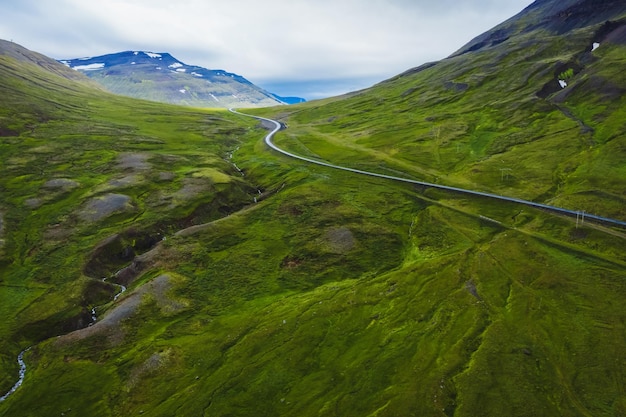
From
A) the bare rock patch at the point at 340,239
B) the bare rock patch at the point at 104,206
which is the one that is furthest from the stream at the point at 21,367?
the bare rock patch at the point at 340,239

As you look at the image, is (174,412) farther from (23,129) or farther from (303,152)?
(23,129)

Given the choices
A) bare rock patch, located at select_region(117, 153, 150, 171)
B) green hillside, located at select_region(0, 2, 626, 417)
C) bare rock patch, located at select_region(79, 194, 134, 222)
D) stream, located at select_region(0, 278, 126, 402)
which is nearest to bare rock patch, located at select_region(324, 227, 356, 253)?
green hillside, located at select_region(0, 2, 626, 417)

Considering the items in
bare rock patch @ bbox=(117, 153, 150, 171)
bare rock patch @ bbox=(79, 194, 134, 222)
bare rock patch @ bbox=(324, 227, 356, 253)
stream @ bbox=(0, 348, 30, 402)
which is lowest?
stream @ bbox=(0, 348, 30, 402)

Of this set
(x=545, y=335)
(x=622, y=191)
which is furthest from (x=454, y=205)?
(x=545, y=335)

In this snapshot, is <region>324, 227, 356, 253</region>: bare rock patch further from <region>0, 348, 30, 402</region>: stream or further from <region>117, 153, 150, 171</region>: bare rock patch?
<region>117, 153, 150, 171</region>: bare rock patch

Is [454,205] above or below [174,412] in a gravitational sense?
above

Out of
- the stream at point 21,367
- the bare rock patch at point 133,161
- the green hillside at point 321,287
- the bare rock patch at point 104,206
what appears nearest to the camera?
the green hillside at point 321,287

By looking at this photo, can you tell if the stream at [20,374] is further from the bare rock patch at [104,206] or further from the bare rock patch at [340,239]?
the bare rock patch at [340,239]

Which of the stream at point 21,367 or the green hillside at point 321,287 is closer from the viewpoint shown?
the green hillside at point 321,287
